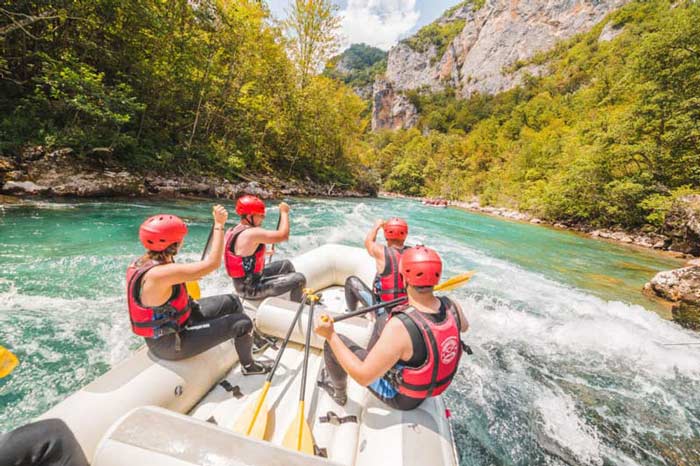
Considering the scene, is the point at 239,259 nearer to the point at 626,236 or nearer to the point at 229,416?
the point at 229,416

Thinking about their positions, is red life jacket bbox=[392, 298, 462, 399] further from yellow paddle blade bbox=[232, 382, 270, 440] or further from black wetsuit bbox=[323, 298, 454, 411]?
yellow paddle blade bbox=[232, 382, 270, 440]

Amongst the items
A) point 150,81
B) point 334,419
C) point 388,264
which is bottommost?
point 334,419

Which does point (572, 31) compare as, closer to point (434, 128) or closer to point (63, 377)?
point (434, 128)

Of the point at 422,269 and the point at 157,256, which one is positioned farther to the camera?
the point at 157,256

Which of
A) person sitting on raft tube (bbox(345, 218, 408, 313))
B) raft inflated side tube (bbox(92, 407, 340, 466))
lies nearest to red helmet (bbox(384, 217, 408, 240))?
person sitting on raft tube (bbox(345, 218, 408, 313))

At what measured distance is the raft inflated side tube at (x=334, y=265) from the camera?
14.6 ft

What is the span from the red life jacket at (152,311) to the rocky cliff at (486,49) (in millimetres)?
80754

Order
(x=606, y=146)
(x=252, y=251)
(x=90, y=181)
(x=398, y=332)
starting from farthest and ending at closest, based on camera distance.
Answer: (x=606, y=146), (x=90, y=181), (x=252, y=251), (x=398, y=332)

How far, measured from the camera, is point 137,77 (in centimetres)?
1162

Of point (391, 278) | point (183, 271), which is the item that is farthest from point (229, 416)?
point (391, 278)

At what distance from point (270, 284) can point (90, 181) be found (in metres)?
9.77

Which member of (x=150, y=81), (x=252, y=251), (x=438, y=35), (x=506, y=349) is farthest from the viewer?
(x=438, y=35)

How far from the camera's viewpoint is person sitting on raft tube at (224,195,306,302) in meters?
3.18

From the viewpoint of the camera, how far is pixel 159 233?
6.32ft
